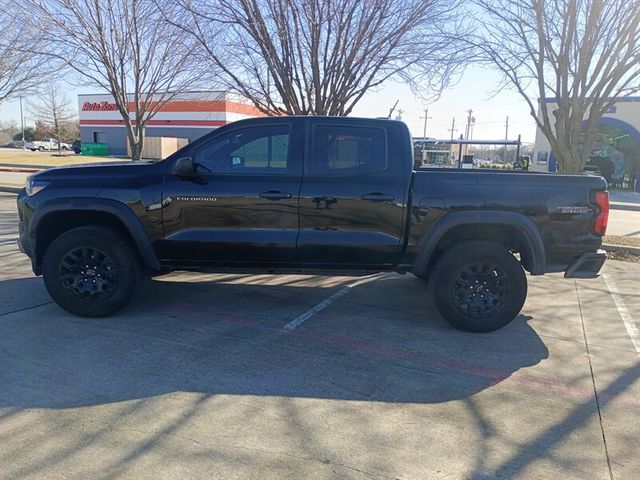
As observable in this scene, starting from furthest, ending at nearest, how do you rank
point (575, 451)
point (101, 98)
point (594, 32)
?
1. point (101, 98)
2. point (594, 32)
3. point (575, 451)

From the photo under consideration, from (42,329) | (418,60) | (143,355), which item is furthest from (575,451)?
(418,60)

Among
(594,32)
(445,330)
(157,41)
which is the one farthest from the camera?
(157,41)

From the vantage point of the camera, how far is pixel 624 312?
5.74m

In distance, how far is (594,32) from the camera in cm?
841

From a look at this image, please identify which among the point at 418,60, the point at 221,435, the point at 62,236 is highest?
the point at 418,60

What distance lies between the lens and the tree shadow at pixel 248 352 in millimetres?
3676

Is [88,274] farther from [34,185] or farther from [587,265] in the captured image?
[587,265]

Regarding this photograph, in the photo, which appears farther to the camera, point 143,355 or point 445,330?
point 445,330

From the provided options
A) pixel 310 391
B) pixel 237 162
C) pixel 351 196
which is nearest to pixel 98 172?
pixel 237 162

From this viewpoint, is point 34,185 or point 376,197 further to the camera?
point 34,185

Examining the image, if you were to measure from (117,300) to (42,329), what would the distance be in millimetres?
675

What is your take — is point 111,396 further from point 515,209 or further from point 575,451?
point 515,209

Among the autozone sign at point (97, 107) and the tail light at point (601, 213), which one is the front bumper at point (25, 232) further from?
the autozone sign at point (97, 107)

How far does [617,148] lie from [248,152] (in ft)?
97.2
